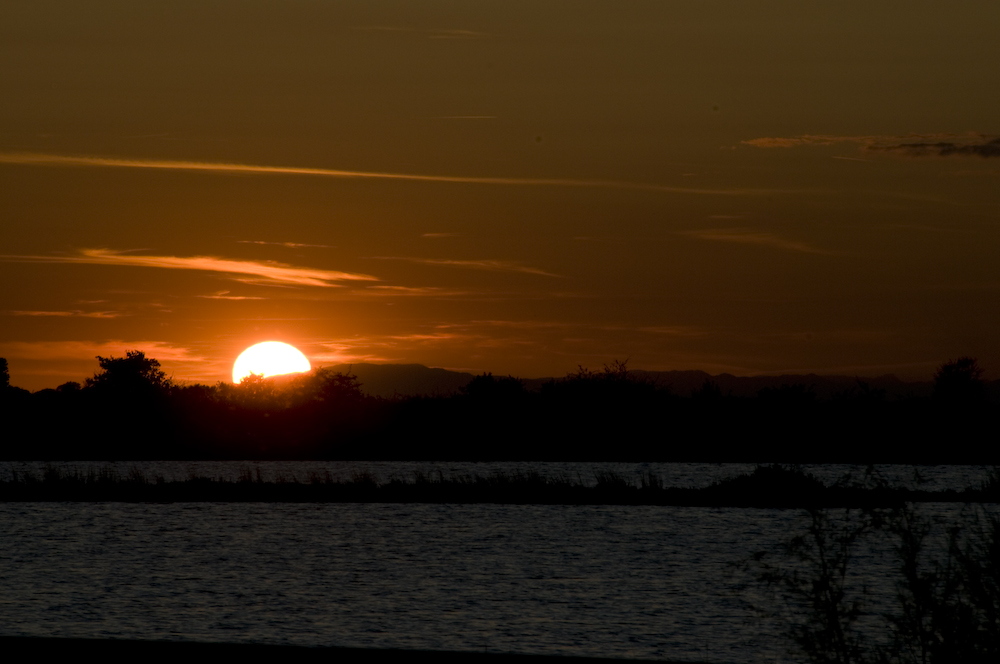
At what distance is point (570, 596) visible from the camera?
31.8 m

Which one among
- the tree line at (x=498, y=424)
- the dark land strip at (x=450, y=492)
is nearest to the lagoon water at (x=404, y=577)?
the dark land strip at (x=450, y=492)

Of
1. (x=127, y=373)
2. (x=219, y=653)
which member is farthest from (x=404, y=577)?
(x=127, y=373)

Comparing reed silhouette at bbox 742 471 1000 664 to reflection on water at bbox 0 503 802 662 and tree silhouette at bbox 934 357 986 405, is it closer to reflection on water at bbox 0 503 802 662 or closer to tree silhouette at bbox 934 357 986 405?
reflection on water at bbox 0 503 802 662

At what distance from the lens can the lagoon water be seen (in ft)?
80.9

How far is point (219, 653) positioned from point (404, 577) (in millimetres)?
30860

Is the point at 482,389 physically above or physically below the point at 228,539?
above

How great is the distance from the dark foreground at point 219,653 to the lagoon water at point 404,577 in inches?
196

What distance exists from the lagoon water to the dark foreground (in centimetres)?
497

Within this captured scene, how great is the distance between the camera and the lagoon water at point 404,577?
2467 centimetres

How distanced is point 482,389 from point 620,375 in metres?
14.4

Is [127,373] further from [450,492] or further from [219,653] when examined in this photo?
[219,653]

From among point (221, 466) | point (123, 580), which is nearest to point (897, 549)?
point (123, 580)

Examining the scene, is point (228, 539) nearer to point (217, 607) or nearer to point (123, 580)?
point (123, 580)

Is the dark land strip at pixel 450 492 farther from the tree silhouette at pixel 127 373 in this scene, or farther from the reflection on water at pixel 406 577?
the tree silhouette at pixel 127 373
